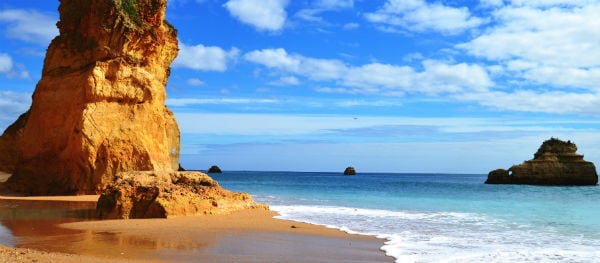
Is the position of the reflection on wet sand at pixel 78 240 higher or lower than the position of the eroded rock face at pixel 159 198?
lower

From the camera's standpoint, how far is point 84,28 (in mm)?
26047

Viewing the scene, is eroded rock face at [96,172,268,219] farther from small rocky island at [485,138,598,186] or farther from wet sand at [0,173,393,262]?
small rocky island at [485,138,598,186]

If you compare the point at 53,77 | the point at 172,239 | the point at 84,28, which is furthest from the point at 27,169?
the point at 172,239

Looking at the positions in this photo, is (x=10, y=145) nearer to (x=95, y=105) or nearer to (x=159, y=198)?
(x=95, y=105)

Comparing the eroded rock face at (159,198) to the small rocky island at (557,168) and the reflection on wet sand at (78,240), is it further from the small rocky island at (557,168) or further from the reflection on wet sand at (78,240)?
the small rocky island at (557,168)

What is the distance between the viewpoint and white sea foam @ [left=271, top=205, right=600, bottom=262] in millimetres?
9717

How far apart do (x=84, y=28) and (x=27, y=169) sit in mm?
7437

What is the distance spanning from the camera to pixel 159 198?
1420 cm

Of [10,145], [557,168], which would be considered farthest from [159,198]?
[557,168]

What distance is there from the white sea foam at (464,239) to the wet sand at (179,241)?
797 millimetres

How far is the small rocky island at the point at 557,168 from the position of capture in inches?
2608

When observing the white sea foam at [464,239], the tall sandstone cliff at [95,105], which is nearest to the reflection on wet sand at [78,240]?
the white sea foam at [464,239]

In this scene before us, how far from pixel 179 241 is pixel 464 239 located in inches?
251

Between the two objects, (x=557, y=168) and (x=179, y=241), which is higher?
(x=557, y=168)
